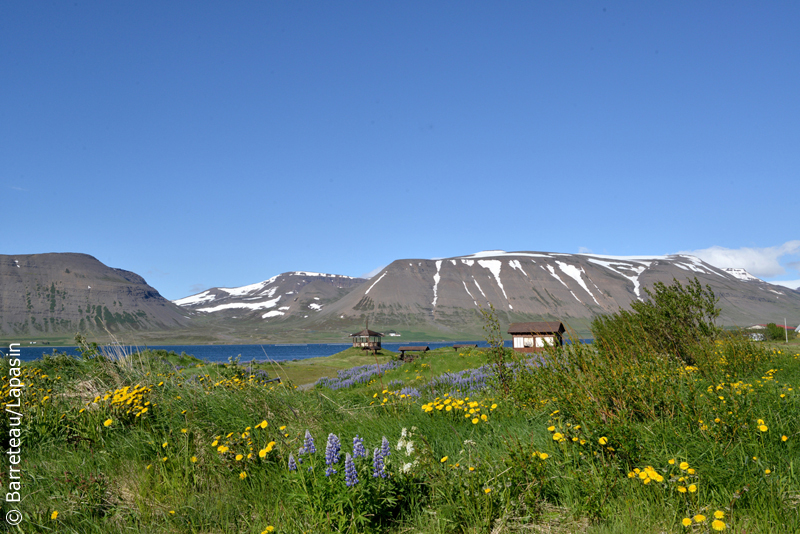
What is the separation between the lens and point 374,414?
21.4ft

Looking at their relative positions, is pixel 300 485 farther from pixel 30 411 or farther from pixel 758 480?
pixel 30 411

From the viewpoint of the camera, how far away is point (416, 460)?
13.7ft

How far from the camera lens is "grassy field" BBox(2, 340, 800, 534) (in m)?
3.47

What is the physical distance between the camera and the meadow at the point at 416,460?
3.47 m

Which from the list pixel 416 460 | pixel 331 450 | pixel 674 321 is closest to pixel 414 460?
pixel 416 460

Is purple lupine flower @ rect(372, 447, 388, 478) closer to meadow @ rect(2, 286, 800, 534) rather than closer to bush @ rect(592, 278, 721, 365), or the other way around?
meadow @ rect(2, 286, 800, 534)

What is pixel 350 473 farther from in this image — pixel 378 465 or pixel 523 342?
pixel 523 342

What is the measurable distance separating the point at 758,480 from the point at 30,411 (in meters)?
8.00

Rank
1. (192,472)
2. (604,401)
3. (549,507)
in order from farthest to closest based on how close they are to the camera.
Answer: (604,401), (192,472), (549,507)

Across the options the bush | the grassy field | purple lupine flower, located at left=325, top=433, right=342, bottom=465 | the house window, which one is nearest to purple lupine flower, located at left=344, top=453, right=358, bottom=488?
the grassy field

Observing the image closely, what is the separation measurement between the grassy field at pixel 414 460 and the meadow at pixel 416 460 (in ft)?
0.06

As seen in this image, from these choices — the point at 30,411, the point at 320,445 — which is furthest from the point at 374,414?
the point at 30,411

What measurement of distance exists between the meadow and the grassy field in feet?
0.06

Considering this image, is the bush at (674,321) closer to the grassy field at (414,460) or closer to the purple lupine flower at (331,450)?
the grassy field at (414,460)
